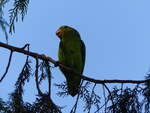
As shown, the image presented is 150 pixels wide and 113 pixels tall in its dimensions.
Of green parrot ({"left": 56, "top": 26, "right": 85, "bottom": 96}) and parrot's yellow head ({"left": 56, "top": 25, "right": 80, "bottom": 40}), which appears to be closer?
green parrot ({"left": 56, "top": 26, "right": 85, "bottom": 96})

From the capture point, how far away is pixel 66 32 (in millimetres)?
4914

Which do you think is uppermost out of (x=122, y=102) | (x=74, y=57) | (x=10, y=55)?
(x=74, y=57)

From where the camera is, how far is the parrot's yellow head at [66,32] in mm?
4858

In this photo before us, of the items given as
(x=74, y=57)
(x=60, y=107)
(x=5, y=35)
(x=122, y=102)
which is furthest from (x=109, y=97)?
(x=74, y=57)

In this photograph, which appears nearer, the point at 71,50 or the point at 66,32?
the point at 71,50

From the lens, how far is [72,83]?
145 inches

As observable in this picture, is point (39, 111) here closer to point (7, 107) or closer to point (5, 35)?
point (7, 107)

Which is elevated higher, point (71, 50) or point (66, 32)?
point (66, 32)

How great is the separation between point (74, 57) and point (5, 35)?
198cm

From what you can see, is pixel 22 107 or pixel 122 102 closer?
pixel 22 107

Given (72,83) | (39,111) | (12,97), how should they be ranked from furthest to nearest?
(72,83) < (12,97) < (39,111)

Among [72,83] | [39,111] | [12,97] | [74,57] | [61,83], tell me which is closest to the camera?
[39,111]

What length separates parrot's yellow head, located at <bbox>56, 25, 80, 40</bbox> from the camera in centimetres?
486

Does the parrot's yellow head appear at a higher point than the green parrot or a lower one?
higher
